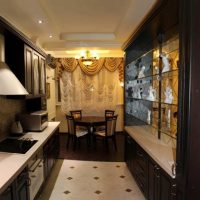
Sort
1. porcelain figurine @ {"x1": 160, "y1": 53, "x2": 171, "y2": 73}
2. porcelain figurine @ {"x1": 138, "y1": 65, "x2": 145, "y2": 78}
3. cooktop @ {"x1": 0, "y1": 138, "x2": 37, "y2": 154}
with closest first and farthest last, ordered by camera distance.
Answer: cooktop @ {"x1": 0, "y1": 138, "x2": 37, "y2": 154} < porcelain figurine @ {"x1": 160, "y1": 53, "x2": 171, "y2": 73} < porcelain figurine @ {"x1": 138, "y1": 65, "x2": 145, "y2": 78}

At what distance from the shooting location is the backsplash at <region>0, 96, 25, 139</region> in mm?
2715

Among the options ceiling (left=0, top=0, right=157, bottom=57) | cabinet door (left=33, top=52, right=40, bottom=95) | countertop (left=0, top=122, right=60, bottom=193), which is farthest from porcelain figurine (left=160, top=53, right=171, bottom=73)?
cabinet door (left=33, top=52, right=40, bottom=95)

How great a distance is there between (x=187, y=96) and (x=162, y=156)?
0.98 m

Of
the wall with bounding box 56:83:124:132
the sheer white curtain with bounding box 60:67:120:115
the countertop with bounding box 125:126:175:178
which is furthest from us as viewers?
the wall with bounding box 56:83:124:132

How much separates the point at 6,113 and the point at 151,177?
2245mm

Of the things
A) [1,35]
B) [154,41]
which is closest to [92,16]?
[154,41]

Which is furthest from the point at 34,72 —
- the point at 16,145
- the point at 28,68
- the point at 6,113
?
the point at 16,145

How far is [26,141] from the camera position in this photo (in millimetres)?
2586

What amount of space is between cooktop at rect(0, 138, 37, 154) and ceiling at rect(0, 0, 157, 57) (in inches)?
71.7

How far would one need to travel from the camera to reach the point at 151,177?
2244 millimetres

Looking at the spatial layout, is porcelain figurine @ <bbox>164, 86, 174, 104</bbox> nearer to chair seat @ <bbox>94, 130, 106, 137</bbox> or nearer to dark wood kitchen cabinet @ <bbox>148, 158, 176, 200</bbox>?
dark wood kitchen cabinet @ <bbox>148, 158, 176, 200</bbox>

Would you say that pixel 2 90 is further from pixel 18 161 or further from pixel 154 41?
pixel 154 41

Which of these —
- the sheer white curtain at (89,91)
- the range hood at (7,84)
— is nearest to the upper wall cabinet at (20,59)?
the range hood at (7,84)

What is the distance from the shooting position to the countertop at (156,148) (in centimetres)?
189
